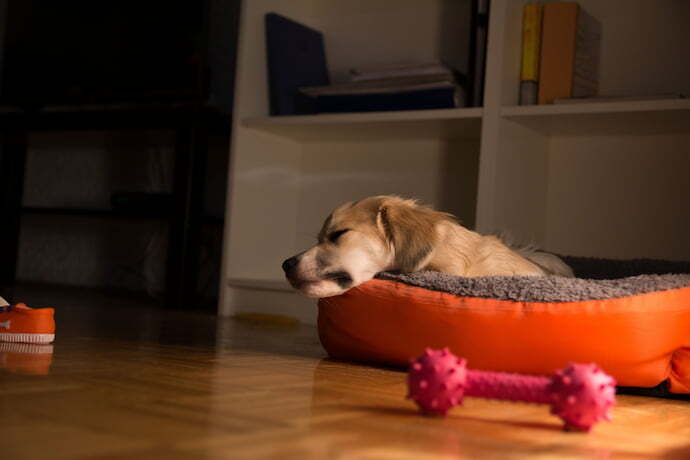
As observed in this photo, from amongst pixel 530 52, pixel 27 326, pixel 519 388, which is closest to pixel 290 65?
pixel 530 52

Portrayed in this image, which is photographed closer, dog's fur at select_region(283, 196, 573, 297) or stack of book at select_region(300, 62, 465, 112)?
dog's fur at select_region(283, 196, 573, 297)

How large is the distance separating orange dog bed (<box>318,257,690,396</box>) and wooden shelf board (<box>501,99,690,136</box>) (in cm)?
92

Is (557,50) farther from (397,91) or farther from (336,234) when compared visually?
(336,234)

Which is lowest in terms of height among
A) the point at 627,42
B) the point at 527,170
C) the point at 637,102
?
the point at 527,170

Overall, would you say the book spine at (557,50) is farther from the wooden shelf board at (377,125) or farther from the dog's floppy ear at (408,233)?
the dog's floppy ear at (408,233)

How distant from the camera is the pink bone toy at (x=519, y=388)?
4.17 ft

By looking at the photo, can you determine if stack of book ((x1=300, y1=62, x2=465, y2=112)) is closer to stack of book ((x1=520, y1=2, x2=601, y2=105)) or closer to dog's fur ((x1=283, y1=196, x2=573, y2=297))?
stack of book ((x1=520, y1=2, x2=601, y2=105))

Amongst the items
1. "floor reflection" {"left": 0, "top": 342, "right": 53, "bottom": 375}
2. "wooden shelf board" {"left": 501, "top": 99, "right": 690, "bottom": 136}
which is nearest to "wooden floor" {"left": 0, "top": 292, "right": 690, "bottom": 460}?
"floor reflection" {"left": 0, "top": 342, "right": 53, "bottom": 375}

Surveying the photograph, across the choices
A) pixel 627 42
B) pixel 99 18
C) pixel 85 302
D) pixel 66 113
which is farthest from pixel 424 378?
pixel 99 18

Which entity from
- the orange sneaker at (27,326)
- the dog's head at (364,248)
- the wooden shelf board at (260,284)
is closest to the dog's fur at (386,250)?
the dog's head at (364,248)

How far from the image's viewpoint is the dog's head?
202 centimetres

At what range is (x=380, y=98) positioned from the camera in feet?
10.7

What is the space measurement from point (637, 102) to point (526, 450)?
1.86 m

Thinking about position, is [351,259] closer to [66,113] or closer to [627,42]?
[627,42]
